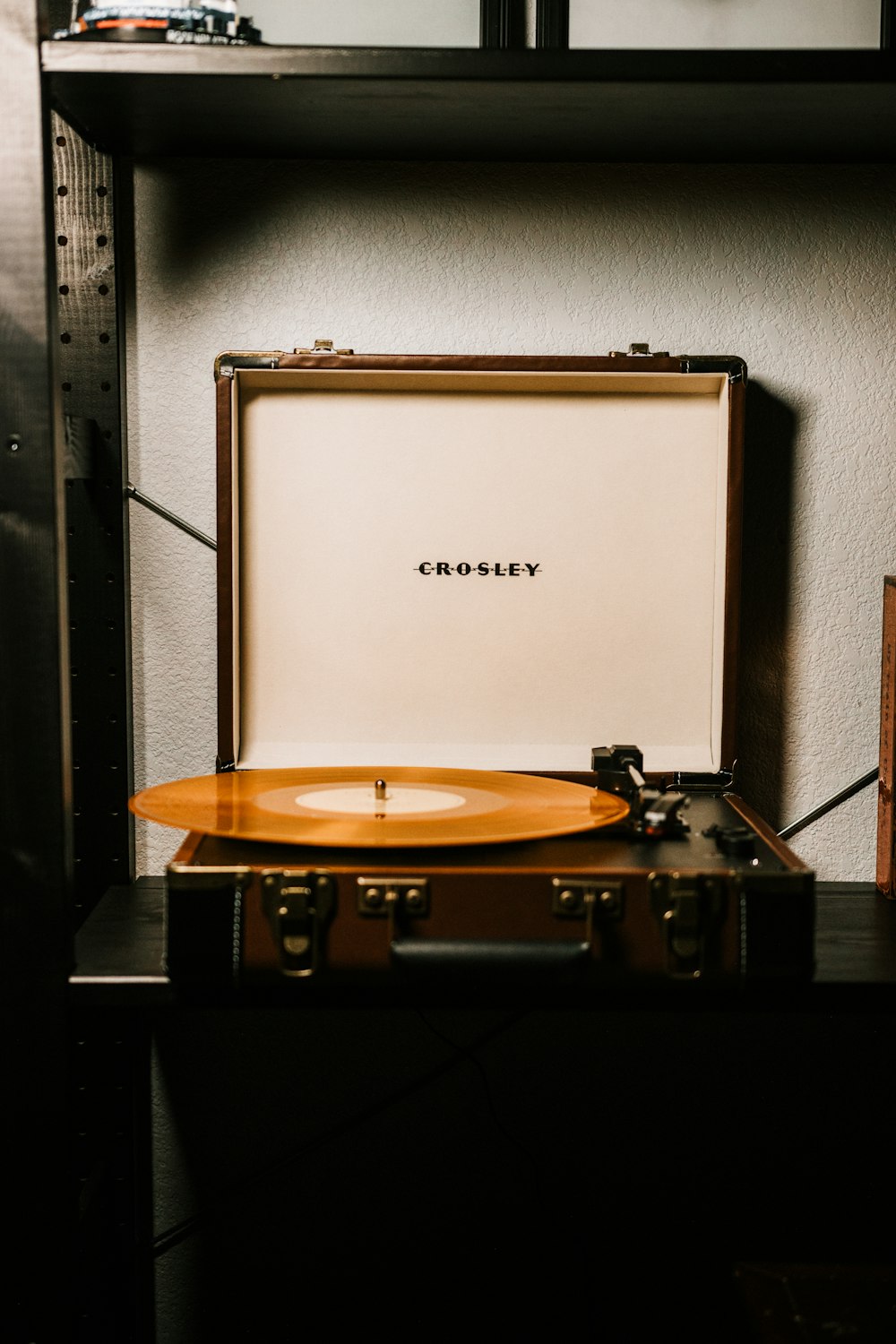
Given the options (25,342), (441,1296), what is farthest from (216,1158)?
A: (25,342)

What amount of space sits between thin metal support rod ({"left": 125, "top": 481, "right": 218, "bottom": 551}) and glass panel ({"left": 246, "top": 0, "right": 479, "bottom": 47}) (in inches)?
19.5

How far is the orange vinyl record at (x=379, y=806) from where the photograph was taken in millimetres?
898

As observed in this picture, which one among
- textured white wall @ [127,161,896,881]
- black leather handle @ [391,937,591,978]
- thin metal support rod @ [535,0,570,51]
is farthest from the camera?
textured white wall @ [127,161,896,881]

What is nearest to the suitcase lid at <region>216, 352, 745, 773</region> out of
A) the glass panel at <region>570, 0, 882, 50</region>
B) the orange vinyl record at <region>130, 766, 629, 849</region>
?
the orange vinyl record at <region>130, 766, 629, 849</region>

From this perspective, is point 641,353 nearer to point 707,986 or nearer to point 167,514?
point 167,514

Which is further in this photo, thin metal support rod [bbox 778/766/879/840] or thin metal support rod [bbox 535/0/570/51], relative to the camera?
thin metal support rod [bbox 778/766/879/840]

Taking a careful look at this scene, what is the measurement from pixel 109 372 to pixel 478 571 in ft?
1.52

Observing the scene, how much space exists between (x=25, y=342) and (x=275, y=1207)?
1.04 meters

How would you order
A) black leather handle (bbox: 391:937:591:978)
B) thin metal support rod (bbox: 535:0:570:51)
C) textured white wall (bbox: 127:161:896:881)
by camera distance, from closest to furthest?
black leather handle (bbox: 391:937:591:978), thin metal support rod (bbox: 535:0:570:51), textured white wall (bbox: 127:161:896:881)

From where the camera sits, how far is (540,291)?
1.27 m

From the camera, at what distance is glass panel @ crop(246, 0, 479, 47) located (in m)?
1.16

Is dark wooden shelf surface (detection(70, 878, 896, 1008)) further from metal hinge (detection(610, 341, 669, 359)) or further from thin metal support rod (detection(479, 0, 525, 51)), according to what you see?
thin metal support rod (detection(479, 0, 525, 51))

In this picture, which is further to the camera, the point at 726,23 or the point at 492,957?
the point at 726,23

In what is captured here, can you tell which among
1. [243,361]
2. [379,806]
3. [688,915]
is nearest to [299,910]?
[379,806]
